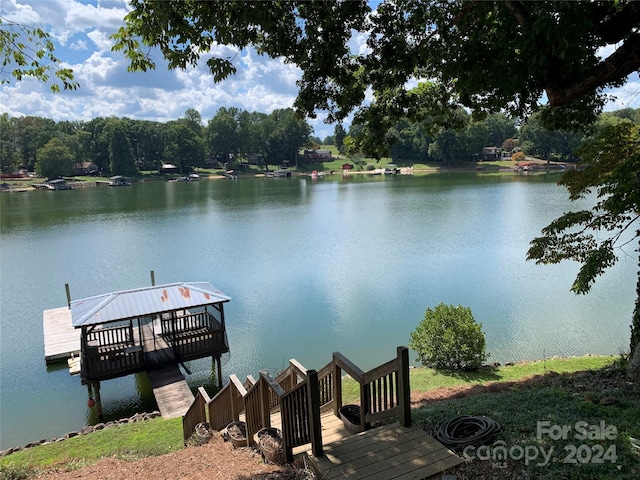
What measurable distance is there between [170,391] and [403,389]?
8201 millimetres

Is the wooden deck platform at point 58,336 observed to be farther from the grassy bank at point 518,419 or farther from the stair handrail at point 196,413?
the stair handrail at point 196,413

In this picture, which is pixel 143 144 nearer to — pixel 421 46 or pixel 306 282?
pixel 306 282

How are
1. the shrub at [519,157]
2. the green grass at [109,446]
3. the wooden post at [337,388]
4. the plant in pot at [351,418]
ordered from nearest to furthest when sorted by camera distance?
the plant in pot at [351,418]
the wooden post at [337,388]
the green grass at [109,446]
the shrub at [519,157]

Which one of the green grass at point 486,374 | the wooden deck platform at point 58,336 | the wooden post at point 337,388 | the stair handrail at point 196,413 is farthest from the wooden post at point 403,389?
the wooden deck platform at point 58,336

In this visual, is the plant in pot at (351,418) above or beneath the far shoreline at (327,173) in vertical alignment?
beneath

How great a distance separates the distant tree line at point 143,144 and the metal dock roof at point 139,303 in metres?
81.9

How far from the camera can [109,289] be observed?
795 inches

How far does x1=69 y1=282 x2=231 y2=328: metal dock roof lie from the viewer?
11.1m

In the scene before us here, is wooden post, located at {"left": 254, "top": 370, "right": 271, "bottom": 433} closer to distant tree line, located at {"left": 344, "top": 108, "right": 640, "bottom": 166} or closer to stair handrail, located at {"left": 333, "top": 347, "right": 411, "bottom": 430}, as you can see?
stair handrail, located at {"left": 333, "top": 347, "right": 411, "bottom": 430}

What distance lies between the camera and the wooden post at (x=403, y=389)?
464cm

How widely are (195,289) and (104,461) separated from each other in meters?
6.38

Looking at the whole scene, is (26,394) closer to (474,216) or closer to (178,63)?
(178,63)

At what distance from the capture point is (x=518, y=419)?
4.75 meters

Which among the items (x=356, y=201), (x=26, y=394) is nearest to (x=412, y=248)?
(x=26, y=394)
